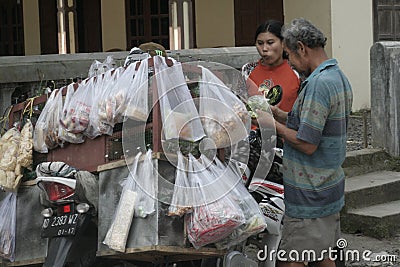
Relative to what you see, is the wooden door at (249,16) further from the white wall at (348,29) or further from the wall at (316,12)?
the wall at (316,12)

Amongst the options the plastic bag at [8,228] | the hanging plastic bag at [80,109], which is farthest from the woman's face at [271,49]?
the plastic bag at [8,228]

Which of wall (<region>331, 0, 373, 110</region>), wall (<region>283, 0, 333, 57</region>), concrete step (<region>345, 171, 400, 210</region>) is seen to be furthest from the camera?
wall (<region>331, 0, 373, 110</region>)

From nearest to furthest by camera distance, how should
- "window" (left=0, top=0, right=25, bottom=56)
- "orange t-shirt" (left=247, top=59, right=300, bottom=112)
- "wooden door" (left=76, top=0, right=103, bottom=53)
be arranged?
"orange t-shirt" (left=247, top=59, right=300, bottom=112) → "wooden door" (left=76, top=0, right=103, bottom=53) → "window" (left=0, top=0, right=25, bottom=56)

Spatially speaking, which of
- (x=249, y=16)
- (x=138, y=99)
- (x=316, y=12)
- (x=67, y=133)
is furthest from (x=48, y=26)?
(x=138, y=99)

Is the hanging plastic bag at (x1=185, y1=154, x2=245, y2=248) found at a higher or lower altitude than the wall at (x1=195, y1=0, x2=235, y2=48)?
lower

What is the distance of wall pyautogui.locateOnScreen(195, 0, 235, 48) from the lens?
1361cm

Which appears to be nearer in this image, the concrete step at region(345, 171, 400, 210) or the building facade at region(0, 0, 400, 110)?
the concrete step at region(345, 171, 400, 210)

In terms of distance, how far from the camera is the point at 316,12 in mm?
12859

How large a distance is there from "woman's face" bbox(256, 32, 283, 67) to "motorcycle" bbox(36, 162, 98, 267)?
5.19 ft

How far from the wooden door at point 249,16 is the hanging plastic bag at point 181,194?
898cm

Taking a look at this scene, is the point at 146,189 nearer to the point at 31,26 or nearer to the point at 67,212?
the point at 67,212

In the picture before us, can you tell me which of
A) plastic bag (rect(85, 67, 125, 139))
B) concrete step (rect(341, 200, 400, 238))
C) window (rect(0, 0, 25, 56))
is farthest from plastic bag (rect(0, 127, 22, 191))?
window (rect(0, 0, 25, 56))

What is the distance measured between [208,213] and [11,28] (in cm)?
1052

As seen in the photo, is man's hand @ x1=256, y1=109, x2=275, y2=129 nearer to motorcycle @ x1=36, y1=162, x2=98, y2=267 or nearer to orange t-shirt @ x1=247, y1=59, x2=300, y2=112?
orange t-shirt @ x1=247, y1=59, x2=300, y2=112
